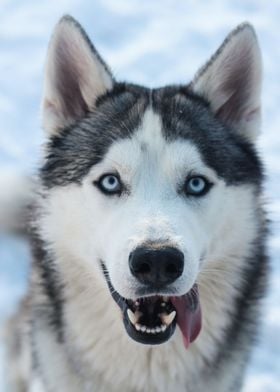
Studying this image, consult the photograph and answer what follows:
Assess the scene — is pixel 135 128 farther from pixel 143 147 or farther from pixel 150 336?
pixel 150 336

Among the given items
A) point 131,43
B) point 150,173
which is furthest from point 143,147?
point 131,43

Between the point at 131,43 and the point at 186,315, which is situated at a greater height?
the point at 131,43

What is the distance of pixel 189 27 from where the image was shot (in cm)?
612

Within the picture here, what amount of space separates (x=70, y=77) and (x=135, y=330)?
1.02m

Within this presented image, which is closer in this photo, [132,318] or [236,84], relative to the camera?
[132,318]

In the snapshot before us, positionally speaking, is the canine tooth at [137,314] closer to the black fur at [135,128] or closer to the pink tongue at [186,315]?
the pink tongue at [186,315]

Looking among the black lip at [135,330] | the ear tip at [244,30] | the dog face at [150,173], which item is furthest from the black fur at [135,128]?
the black lip at [135,330]

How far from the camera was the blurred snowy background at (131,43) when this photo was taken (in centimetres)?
520

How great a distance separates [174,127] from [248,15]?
12.0ft

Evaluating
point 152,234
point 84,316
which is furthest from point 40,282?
point 152,234

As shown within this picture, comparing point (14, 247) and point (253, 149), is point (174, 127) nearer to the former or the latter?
point (253, 149)

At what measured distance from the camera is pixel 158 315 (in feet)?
8.95

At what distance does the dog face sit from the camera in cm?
254

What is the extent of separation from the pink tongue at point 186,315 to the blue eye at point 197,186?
368 mm
